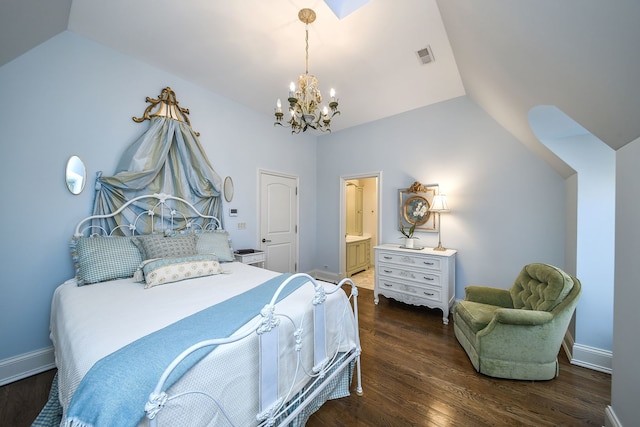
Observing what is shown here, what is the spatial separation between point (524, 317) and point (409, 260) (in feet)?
4.61

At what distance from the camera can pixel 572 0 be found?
0.93 metres

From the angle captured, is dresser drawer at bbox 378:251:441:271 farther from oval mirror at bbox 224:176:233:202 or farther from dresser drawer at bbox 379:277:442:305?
oval mirror at bbox 224:176:233:202

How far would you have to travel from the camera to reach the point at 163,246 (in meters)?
2.21

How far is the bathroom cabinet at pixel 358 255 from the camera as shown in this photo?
15.4ft

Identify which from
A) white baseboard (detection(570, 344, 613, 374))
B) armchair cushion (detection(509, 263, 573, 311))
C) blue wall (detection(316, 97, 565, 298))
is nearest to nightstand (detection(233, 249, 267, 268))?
blue wall (detection(316, 97, 565, 298))

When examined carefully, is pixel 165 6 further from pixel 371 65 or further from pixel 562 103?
pixel 562 103

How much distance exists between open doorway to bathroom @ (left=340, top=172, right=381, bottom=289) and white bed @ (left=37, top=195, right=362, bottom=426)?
2.58 metres

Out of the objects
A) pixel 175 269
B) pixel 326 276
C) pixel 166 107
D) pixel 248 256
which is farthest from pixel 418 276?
pixel 166 107

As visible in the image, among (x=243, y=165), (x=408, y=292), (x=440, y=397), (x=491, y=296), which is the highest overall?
(x=243, y=165)

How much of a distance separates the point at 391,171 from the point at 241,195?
95.9 inches

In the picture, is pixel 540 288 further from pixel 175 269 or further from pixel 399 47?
pixel 175 269

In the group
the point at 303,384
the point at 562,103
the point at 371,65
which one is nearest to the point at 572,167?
the point at 562,103

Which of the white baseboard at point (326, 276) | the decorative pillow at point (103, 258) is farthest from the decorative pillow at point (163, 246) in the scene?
the white baseboard at point (326, 276)

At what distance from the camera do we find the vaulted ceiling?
41.1 inches
